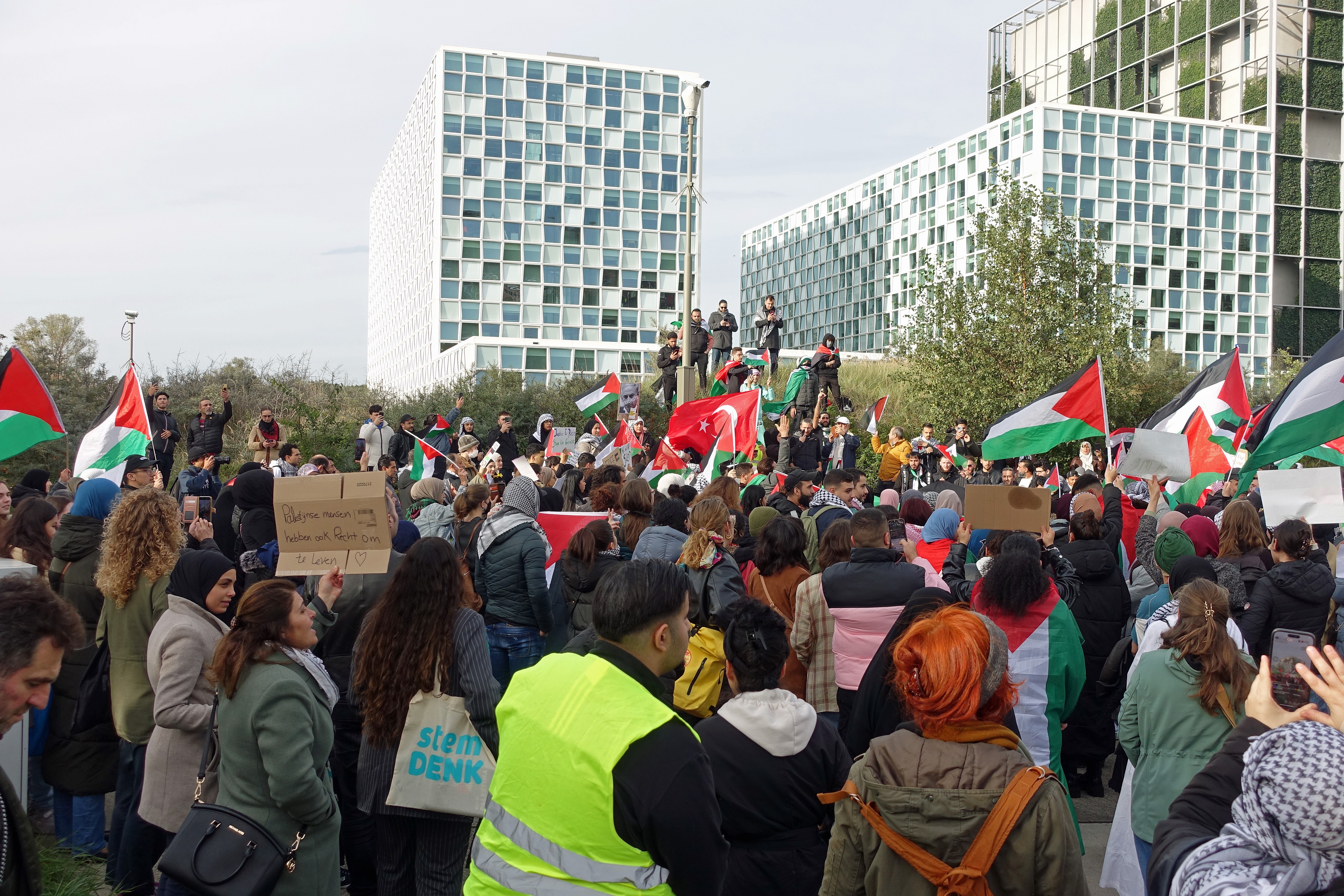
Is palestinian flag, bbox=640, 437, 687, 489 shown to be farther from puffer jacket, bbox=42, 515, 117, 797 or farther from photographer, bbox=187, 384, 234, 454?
puffer jacket, bbox=42, 515, 117, 797

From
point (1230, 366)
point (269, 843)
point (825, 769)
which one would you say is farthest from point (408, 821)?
point (1230, 366)

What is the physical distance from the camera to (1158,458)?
31.1 ft

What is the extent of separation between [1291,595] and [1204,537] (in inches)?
46.6

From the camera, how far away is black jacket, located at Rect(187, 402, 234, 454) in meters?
14.5

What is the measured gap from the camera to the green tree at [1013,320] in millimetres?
29234

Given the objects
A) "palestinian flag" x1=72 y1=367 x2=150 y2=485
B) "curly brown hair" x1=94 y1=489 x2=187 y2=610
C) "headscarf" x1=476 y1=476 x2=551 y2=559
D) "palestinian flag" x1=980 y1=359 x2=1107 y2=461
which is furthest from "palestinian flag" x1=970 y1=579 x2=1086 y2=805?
"palestinian flag" x1=72 y1=367 x2=150 y2=485

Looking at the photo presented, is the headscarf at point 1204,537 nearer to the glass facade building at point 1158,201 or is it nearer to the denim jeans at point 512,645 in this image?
the denim jeans at point 512,645

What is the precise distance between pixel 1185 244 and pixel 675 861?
73469mm

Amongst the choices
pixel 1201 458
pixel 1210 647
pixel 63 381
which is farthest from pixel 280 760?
pixel 63 381

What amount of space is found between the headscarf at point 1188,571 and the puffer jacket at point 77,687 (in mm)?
5479

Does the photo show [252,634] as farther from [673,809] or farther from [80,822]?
[80,822]

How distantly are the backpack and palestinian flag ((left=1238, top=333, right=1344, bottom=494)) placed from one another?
3.74m

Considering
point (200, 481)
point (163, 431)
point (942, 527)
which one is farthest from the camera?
point (163, 431)

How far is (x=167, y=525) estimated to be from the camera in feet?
16.8
